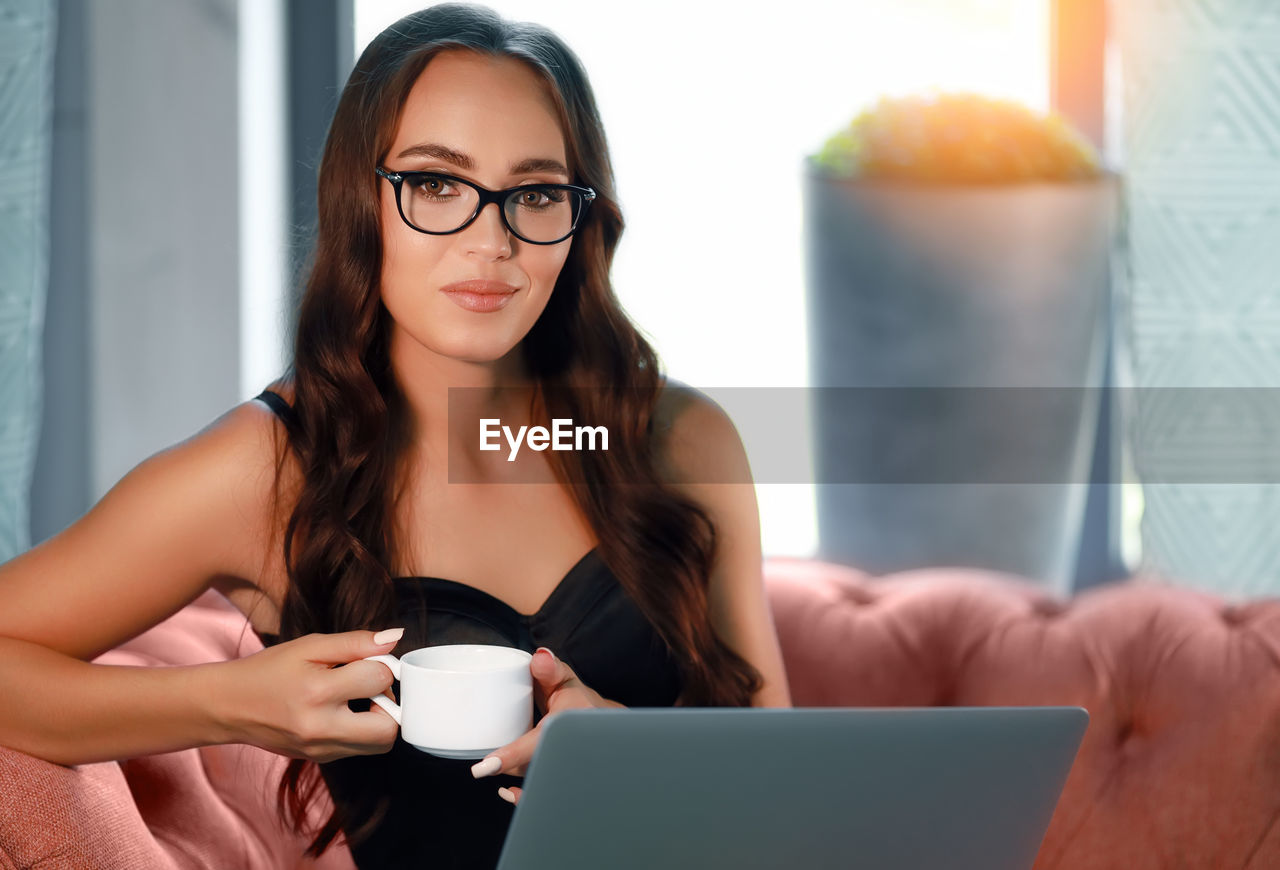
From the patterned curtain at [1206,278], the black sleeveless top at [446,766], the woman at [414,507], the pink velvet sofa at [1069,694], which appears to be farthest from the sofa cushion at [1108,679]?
the black sleeveless top at [446,766]

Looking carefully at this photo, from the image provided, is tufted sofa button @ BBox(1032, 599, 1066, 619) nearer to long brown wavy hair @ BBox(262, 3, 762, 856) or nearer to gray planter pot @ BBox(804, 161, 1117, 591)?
gray planter pot @ BBox(804, 161, 1117, 591)

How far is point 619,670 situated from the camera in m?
1.37

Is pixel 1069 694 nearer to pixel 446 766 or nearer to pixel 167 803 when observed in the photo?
pixel 446 766

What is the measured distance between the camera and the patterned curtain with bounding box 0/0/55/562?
1.82 m

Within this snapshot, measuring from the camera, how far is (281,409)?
1.34 meters

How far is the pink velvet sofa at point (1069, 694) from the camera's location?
1.41 metres

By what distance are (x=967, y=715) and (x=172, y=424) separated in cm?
176

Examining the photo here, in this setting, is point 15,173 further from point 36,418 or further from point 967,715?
point 967,715

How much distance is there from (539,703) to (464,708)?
156 millimetres

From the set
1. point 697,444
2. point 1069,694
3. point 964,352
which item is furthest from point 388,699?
point 964,352

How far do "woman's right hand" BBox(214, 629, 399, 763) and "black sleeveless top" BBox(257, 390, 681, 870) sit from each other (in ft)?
0.83

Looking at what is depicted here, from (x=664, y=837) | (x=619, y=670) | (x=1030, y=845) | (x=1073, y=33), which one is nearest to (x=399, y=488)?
(x=619, y=670)

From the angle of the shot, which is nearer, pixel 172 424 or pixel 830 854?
pixel 830 854

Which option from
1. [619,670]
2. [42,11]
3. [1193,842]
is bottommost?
[1193,842]
